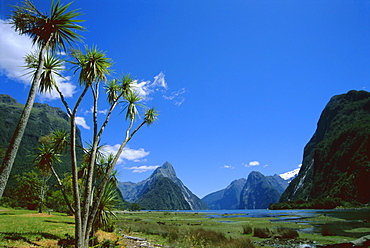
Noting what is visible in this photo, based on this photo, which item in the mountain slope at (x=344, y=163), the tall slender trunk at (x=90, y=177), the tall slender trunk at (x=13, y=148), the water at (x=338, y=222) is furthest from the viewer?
the mountain slope at (x=344, y=163)

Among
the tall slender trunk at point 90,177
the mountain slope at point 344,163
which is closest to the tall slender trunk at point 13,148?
the tall slender trunk at point 90,177

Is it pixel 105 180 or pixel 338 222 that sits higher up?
pixel 105 180

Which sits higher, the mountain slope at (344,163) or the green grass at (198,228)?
the mountain slope at (344,163)

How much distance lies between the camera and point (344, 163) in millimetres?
134125

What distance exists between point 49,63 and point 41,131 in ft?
661

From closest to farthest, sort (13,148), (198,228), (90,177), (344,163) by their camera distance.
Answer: (13,148), (90,177), (198,228), (344,163)

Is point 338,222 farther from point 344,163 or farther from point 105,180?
point 344,163

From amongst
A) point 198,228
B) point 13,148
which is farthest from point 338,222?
point 13,148

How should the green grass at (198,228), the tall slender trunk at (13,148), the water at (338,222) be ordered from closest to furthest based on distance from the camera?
the tall slender trunk at (13,148)
the green grass at (198,228)
the water at (338,222)

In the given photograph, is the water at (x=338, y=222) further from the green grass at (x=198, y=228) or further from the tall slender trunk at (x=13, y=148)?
the tall slender trunk at (x=13, y=148)

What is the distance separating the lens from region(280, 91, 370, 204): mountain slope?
111m

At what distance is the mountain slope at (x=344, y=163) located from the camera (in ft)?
363

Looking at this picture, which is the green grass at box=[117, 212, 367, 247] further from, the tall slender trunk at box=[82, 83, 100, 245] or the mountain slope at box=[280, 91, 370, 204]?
the mountain slope at box=[280, 91, 370, 204]

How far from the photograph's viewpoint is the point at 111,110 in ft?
36.4
